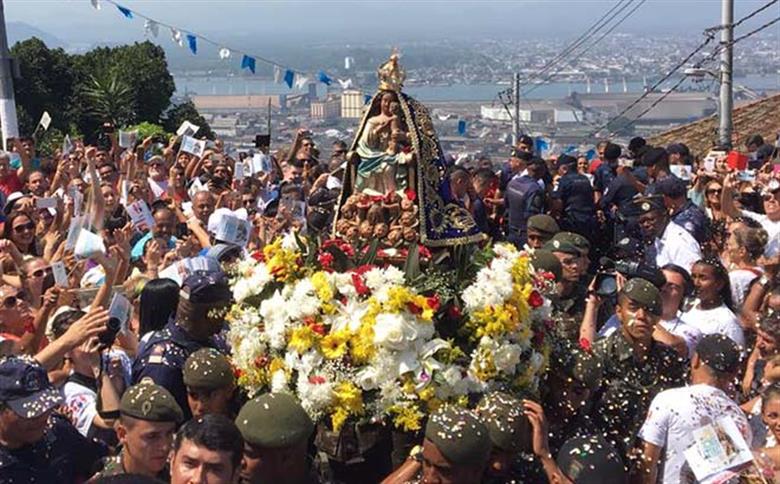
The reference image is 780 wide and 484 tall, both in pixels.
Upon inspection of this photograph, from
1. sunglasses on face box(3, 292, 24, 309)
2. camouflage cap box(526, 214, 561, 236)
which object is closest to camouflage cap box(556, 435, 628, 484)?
sunglasses on face box(3, 292, 24, 309)

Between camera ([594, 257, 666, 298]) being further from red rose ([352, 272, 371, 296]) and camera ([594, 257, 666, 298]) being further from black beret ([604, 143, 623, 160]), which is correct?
black beret ([604, 143, 623, 160])

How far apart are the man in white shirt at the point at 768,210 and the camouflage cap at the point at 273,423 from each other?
495 centimetres

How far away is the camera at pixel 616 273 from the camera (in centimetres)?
664

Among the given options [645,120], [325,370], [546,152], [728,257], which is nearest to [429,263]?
[325,370]

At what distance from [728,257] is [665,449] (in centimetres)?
357

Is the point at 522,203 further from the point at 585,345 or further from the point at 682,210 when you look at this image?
the point at 585,345

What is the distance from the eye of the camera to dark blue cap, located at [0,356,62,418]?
14.5 ft

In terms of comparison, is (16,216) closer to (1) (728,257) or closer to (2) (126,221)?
(2) (126,221)

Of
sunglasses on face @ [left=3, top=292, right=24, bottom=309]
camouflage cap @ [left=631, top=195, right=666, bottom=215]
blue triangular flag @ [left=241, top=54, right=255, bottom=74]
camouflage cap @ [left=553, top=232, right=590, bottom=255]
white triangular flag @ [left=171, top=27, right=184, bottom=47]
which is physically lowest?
sunglasses on face @ [left=3, top=292, right=24, bottom=309]

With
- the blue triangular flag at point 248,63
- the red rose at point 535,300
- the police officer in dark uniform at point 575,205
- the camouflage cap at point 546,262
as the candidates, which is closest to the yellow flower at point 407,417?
the red rose at point 535,300

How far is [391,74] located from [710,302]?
2.82 metres

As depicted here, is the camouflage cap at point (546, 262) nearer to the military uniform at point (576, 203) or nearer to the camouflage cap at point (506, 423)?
the camouflage cap at point (506, 423)

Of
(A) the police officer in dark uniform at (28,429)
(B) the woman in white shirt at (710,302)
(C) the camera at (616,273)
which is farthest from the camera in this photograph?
(B) the woman in white shirt at (710,302)

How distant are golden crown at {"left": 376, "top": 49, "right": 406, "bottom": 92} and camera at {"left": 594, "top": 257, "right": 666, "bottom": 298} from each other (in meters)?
2.00
